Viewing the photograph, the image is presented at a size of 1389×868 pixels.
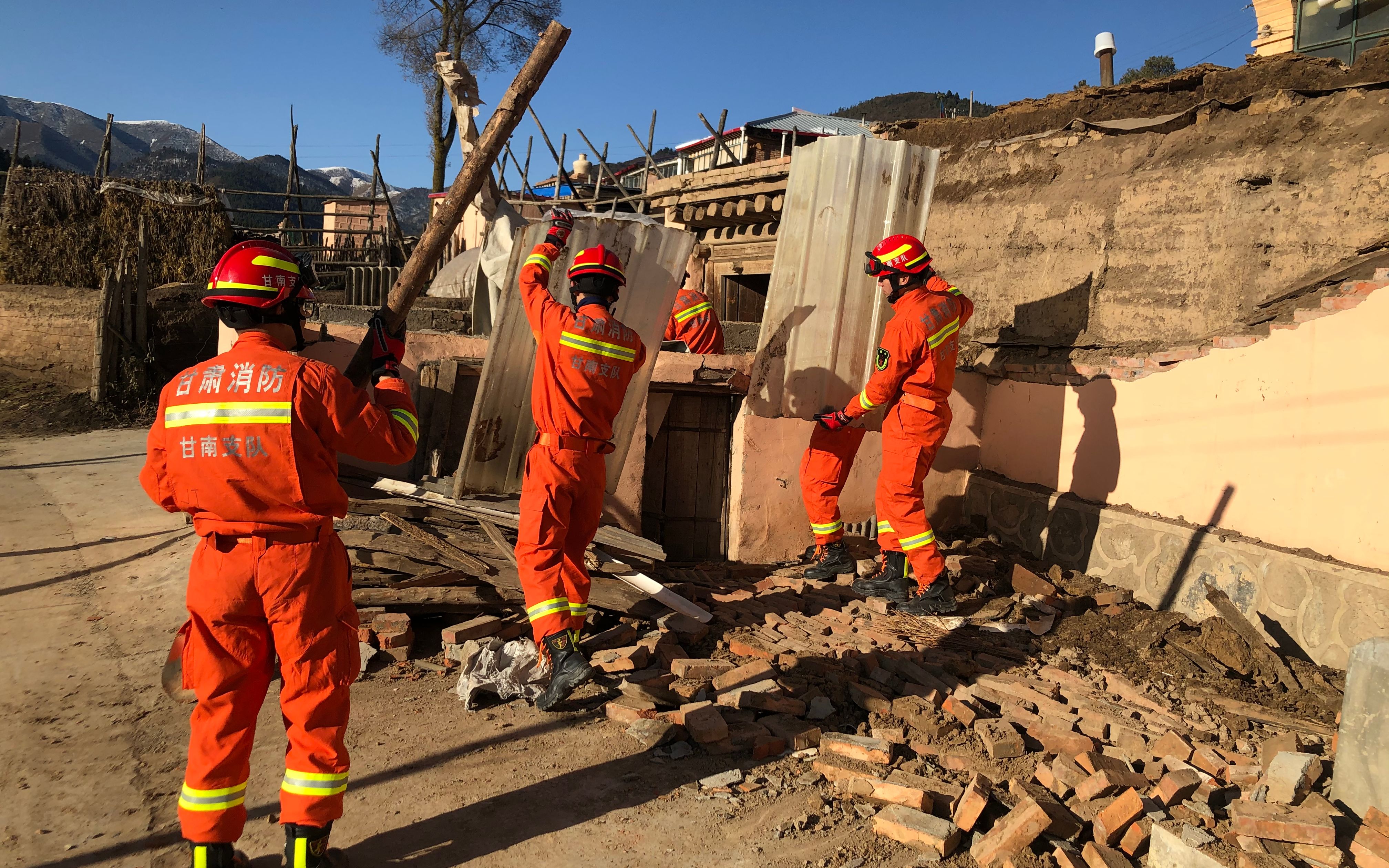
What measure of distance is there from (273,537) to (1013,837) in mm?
2459

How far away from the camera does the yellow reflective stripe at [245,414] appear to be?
2.37 metres

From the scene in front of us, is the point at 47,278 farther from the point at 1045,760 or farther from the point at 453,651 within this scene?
the point at 1045,760

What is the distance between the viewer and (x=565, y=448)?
4090 mm

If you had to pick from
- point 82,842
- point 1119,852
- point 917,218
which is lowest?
point 82,842

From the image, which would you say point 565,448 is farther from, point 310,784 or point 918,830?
point 918,830

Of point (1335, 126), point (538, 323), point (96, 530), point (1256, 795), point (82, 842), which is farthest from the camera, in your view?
point (96, 530)

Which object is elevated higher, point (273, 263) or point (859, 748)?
point (273, 263)

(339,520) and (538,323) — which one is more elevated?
(538,323)

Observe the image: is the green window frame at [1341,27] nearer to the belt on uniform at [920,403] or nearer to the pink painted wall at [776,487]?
the pink painted wall at [776,487]

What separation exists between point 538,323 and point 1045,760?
9.75 feet

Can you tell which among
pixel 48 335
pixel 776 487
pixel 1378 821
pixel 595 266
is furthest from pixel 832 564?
pixel 48 335

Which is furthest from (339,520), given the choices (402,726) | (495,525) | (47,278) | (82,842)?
(47,278)

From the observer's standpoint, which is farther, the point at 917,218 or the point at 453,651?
the point at 917,218

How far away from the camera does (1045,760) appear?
3422mm
